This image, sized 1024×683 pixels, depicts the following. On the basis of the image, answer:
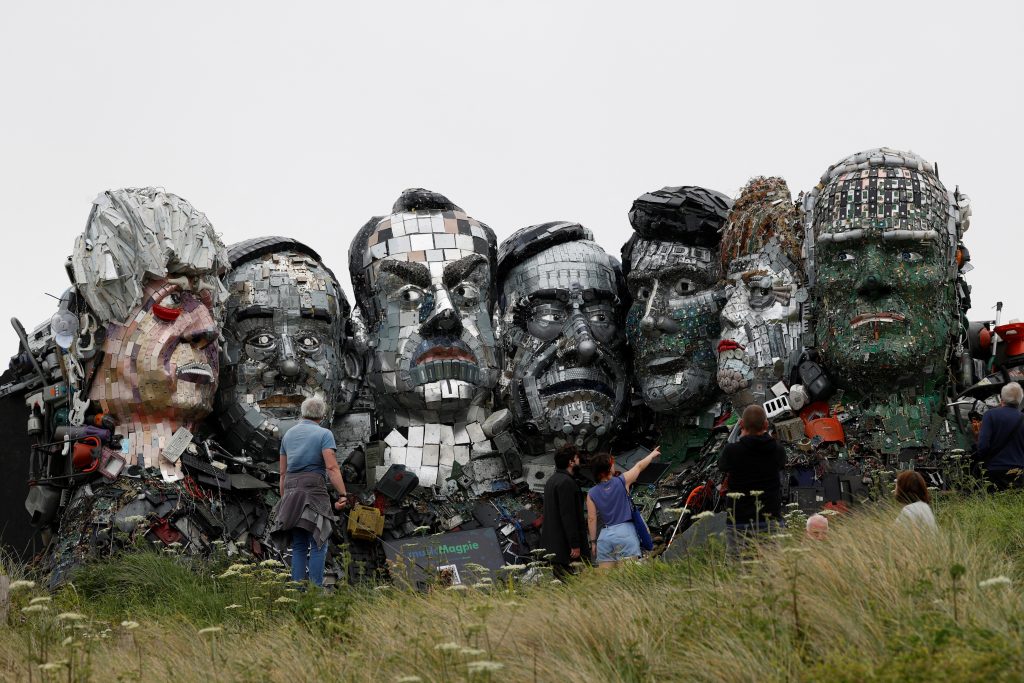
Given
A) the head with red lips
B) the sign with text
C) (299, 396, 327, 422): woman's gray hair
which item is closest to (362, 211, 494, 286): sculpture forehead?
the head with red lips

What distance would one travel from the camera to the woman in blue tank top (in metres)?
9.27

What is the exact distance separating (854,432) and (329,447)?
16.0ft

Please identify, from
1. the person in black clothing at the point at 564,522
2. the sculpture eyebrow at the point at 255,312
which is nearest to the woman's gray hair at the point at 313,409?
the person in black clothing at the point at 564,522

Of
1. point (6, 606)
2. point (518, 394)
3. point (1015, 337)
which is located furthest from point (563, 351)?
point (6, 606)

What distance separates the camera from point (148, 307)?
12.6m

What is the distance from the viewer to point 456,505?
44.2ft

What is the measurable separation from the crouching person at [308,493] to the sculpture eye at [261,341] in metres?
3.84

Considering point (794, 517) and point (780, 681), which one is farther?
point (794, 517)

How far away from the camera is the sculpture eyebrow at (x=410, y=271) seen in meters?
13.5

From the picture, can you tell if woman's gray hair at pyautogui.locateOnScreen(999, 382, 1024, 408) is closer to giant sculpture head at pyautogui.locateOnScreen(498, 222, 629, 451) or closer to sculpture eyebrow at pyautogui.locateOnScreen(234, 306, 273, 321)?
giant sculpture head at pyautogui.locateOnScreen(498, 222, 629, 451)

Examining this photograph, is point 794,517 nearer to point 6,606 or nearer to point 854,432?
point 854,432

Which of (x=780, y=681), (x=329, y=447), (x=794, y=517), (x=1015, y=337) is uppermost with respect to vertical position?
(x=1015, y=337)

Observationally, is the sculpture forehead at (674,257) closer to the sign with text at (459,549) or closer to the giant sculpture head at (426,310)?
the giant sculpture head at (426,310)

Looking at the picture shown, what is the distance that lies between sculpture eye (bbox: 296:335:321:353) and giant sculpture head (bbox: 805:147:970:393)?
4358mm
